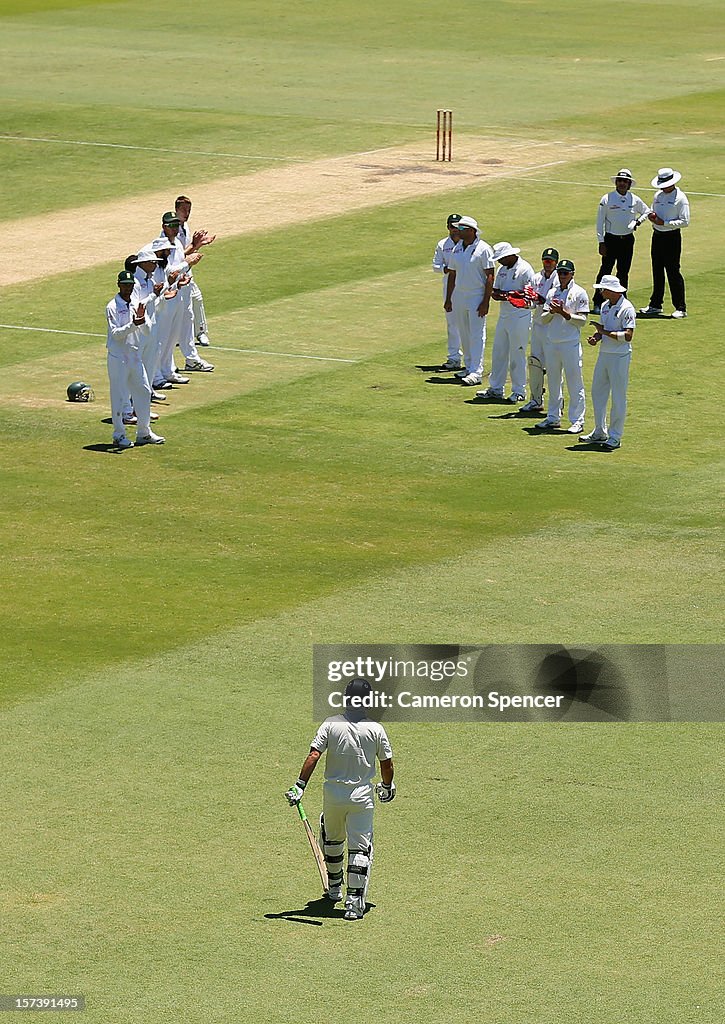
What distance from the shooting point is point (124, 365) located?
→ 24.7 meters

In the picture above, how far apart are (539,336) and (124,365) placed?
16.9ft

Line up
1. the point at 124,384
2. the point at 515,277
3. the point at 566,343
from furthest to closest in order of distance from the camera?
1. the point at 515,277
2. the point at 566,343
3. the point at 124,384

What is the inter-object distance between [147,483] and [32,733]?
7.33 m

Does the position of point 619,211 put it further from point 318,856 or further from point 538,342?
point 318,856

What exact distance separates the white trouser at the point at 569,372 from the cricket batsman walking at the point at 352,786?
12.5m

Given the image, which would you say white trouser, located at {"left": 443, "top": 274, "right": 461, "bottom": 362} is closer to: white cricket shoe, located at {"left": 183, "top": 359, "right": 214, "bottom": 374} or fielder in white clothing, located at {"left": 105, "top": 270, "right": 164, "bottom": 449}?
white cricket shoe, located at {"left": 183, "top": 359, "right": 214, "bottom": 374}

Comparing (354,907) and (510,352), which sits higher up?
(510,352)

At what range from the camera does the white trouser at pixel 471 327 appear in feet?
90.5

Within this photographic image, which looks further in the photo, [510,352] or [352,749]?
[510,352]

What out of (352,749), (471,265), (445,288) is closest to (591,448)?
(471,265)

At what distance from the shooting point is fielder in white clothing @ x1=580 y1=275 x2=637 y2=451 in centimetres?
2433

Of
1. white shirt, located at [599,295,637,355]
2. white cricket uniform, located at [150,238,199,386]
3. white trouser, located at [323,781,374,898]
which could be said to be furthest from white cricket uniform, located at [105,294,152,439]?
white trouser, located at [323,781,374,898]

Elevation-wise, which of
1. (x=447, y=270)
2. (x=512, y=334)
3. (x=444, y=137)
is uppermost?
(x=444, y=137)

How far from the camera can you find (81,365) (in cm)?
2877
